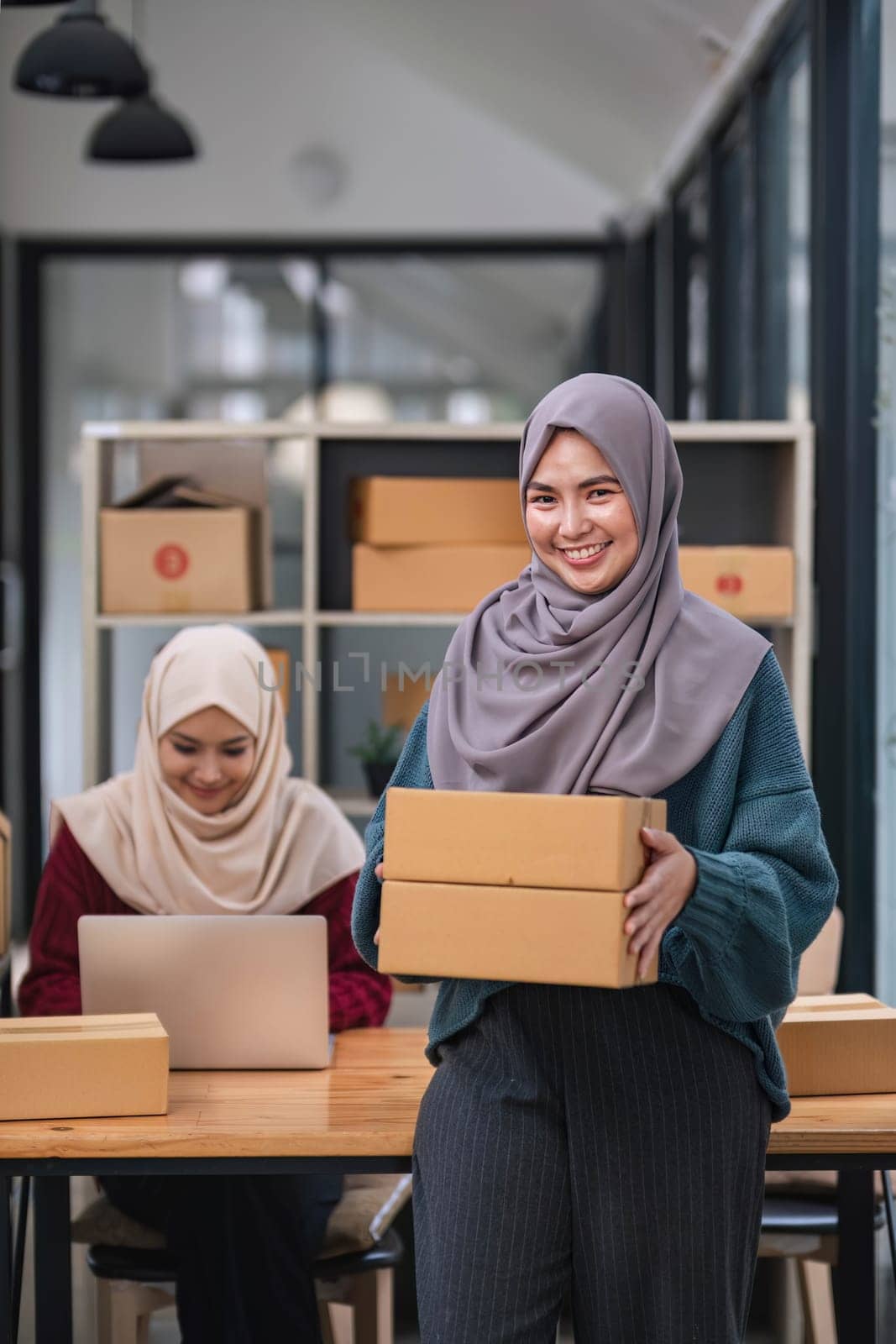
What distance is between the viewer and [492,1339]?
1550mm

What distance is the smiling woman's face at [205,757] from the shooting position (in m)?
2.51

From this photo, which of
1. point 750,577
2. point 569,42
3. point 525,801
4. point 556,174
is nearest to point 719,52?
point 569,42

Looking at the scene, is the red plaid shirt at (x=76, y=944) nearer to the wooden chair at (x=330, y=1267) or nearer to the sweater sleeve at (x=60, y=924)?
the sweater sleeve at (x=60, y=924)

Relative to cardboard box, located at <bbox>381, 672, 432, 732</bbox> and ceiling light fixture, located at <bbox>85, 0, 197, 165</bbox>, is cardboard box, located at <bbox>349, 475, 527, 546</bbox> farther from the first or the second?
ceiling light fixture, located at <bbox>85, 0, 197, 165</bbox>

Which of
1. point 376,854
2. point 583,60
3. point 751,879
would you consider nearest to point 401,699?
point 376,854

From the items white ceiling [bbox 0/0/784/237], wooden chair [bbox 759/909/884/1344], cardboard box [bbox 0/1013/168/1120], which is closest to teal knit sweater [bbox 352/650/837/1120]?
cardboard box [bbox 0/1013/168/1120]

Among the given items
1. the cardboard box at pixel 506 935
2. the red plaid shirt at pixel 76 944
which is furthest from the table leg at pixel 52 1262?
the cardboard box at pixel 506 935

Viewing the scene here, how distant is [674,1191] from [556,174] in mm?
5090

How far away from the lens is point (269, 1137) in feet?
5.88

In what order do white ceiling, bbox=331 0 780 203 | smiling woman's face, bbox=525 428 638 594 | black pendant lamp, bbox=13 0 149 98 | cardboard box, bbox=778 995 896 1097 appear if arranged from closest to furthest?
smiling woman's face, bbox=525 428 638 594
cardboard box, bbox=778 995 896 1097
black pendant lamp, bbox=13 0 149 98
white ceiling, bbox=331 0 780 203

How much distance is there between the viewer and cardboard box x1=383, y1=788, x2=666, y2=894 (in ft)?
4.81

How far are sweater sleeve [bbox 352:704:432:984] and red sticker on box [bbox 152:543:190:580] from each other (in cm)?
175

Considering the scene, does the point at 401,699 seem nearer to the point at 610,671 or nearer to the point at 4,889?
the point at 4,889

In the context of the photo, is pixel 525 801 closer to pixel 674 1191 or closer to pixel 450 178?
pixel 674 1191
